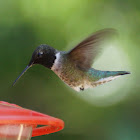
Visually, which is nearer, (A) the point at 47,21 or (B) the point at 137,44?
(A) the point at 47,21

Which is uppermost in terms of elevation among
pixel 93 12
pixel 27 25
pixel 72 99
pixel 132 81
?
pixel 93 12

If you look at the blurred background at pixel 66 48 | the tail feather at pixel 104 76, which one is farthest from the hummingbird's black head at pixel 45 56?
the blurred background at pixel 66 48

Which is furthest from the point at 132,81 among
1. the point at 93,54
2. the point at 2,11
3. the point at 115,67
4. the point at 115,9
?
the point at 93,54

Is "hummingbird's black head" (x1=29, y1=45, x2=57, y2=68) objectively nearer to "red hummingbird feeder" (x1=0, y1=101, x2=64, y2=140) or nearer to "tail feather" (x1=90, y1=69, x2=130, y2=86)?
"tail feather" (x1=90, y1=69, x2=130, y2=86)

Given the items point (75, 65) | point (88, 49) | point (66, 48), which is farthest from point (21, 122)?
point (66, 48)

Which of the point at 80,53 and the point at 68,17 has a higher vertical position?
the point at 68,17

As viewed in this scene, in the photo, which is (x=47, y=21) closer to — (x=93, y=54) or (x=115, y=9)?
(x=115, y=9)
